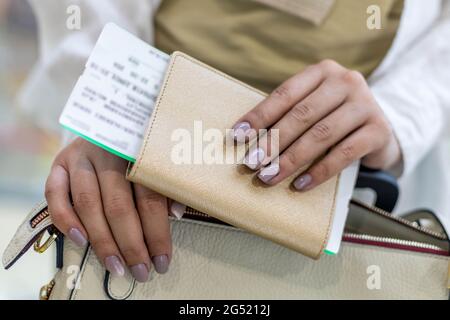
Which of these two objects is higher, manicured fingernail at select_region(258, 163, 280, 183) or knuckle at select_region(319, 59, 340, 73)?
knuckle at select_region(319, 59, 340, 73)

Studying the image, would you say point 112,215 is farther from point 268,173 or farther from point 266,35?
point 266,35

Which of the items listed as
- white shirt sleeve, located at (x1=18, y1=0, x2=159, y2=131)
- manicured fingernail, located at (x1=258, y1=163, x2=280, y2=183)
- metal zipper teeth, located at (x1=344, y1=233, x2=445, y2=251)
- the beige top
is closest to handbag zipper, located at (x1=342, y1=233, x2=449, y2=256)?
metal zipper teeth, located at (x1=344, y1=233, x2=445, y2=251)

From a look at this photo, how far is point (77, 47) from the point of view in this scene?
23.0 inches

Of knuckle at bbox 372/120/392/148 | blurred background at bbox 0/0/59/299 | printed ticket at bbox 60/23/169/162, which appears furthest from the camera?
blurred background at bbox 0/0/59/299

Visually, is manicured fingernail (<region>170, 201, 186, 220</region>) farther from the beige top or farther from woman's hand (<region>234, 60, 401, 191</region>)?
the beige top

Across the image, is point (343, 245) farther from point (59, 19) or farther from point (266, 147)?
point (59, 19)

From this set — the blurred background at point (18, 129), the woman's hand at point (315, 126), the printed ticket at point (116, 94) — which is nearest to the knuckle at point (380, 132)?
the woman's hand at point (315, 126)

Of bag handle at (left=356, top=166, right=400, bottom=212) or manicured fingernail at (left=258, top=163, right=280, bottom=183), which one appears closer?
manicured fingernail at (left=258, top=163, right=280, bottom=183)

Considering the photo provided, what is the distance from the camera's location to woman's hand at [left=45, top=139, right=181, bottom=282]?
1.35 feet

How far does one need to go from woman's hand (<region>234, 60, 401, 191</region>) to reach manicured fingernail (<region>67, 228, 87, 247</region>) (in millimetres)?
145

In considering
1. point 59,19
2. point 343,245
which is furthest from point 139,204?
point 59,19

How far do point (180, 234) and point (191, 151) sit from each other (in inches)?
3.2

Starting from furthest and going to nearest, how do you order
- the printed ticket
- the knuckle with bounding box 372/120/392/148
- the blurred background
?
the blurred background, the knuckle with bounding box 372/120/392/148, the printed ticket

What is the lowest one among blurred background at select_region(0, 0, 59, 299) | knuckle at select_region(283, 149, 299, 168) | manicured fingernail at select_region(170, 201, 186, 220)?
blurred background at select_region(0, 0, 59, 299)
